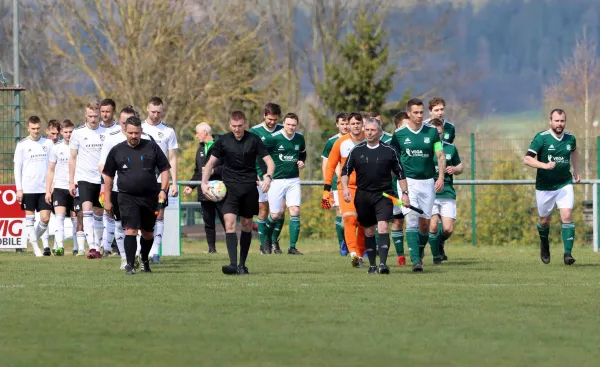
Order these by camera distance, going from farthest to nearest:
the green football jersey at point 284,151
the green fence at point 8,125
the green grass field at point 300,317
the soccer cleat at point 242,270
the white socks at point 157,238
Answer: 1. the green fence at point 8,125
2. the green football jersey at point 284,151
3. the white socks at point 157,238
4. the soccer cleat at point 242,270
5. the green grass field at point 300,317

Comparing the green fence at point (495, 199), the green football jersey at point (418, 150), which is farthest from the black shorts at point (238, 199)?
the green fence at point (495, 199)

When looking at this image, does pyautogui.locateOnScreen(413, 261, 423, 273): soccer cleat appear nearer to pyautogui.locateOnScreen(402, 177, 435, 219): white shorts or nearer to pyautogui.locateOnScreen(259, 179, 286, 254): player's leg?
pyautogui.locateOnScreen(402, 177, 435, 219): white shorts

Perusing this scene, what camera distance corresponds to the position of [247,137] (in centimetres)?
1664

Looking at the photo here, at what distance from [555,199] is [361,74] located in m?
35.1

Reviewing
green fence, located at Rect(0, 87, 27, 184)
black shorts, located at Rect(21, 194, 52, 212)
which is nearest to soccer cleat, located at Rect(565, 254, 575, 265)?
black shorts, located at Rect(21, 194, 52, 212)

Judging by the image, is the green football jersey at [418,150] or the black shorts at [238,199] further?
the green football jersey at [418,150]

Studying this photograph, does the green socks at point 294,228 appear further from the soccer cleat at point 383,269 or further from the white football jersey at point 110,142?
the soccer cleat at point 383,269

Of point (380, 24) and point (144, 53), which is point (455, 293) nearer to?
point (144, 53)

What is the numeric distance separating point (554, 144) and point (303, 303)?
7.39 m

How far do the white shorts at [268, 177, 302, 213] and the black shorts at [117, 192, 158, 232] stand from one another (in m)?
6.85

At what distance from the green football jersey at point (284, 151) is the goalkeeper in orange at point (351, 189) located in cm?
376

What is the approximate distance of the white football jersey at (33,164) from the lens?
23.3m

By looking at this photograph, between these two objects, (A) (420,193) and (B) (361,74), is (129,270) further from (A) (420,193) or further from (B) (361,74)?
(B) (361,74)

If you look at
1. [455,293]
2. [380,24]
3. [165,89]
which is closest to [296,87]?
[380,24]
